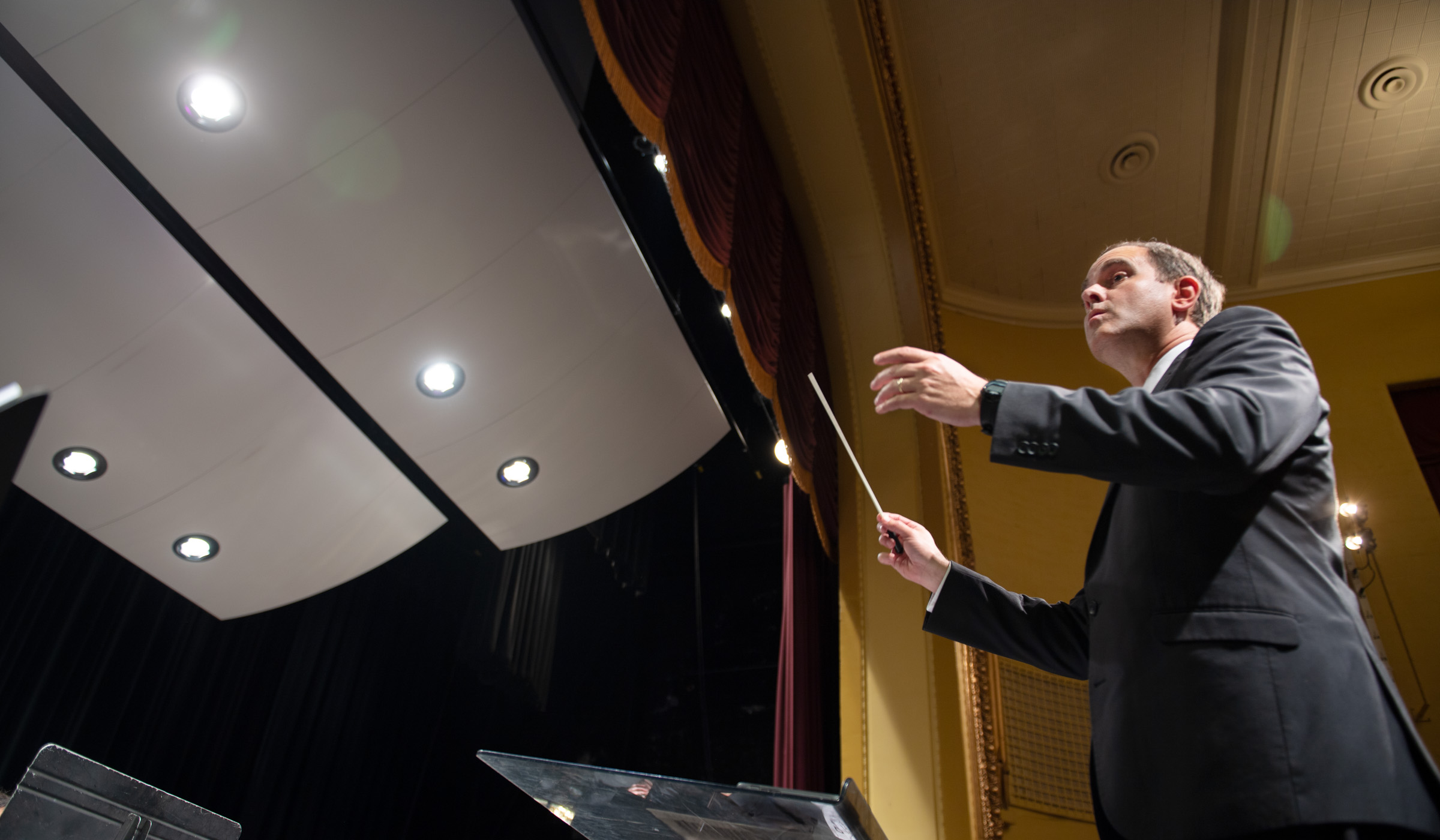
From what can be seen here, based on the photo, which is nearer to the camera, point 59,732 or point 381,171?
point 381,171

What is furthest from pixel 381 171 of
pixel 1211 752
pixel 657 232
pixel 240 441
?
pixel 1211 752

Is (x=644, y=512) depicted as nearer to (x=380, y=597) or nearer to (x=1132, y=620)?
(x=380, y=597)

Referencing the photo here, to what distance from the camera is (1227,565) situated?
884mm

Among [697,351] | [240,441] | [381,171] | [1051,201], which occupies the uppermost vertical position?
[1051,201]

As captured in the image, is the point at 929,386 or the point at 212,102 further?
the point at 212,102

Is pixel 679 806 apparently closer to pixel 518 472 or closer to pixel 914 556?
pixel 914 556

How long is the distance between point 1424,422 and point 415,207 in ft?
15.8

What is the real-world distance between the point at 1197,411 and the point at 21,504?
458 cm

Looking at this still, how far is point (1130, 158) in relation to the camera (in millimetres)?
4316

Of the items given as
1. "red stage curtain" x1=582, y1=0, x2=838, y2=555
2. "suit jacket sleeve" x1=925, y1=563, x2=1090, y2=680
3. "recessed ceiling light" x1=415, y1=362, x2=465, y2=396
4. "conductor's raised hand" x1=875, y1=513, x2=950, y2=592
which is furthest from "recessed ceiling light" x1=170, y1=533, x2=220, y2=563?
"suit jacket sleeve" x1=925, y1=563, x2=1090, y2=680

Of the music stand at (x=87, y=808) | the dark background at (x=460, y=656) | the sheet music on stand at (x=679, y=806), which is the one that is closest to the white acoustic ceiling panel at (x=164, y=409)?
the dark background at (x=460, y=656)

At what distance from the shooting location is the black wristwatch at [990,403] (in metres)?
1.00

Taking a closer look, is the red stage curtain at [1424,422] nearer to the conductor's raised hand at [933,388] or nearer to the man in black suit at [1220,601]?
the man in black suit at [1220,601]

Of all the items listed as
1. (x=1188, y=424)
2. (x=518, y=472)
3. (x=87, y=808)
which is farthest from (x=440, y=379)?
(x=1188, y=424)
